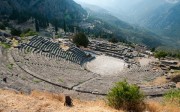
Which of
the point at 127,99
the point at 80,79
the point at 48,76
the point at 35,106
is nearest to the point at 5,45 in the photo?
the point at 48,76

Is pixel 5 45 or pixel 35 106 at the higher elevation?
pixel 35 106

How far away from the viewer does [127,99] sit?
18.7m

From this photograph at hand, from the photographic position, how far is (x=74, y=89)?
113ft

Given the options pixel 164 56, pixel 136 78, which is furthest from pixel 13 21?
pixel 136 78

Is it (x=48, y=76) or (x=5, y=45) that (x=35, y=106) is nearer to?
(x=48, y=76)

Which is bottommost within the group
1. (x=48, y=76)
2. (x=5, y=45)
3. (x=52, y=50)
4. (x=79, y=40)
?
(x=79, y=40)

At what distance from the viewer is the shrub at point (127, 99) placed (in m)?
18.7

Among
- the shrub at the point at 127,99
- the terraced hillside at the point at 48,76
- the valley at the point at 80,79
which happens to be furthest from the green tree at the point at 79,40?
the shrub at the point at 127,99

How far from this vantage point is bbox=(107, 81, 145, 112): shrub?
18734mm

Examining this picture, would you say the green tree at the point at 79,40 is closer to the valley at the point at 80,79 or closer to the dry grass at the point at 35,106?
the valley at the point at 80,79

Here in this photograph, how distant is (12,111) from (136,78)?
119 feet

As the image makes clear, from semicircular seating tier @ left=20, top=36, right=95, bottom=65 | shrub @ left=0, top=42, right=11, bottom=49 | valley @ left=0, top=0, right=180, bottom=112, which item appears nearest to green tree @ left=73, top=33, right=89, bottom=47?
valley @ left=0, top=0, right=180, bottom=112

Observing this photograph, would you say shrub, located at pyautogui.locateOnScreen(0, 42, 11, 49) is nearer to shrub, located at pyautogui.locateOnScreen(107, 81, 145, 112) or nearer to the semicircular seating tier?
the semicircular seating tier

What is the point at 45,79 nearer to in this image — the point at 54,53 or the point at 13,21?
the point at 54,53
